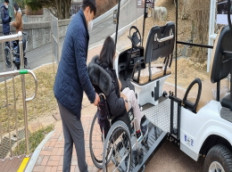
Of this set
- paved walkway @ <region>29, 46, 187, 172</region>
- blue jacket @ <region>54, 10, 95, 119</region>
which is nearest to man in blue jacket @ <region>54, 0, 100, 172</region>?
blue jacket @ <region>54, 10, 95, 119</region>

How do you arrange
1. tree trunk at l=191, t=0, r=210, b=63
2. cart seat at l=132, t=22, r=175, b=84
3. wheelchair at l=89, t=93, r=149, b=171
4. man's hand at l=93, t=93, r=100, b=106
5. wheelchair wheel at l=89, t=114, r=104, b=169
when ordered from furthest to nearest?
tree trunk at l=191, t=0, r=210, b=63 → cart seat at l=132, t=22, r=175, b=84 → wheelchair wheel at l=89, t=114, r=104, b=169 → wheelchair at l=89, t=93, r=149, b=171 → man's hand at l=93, t=93, r=100, b=106

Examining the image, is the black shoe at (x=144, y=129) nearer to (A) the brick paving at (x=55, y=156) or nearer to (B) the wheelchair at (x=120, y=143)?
(B) the wheelchair at (x=120, y=143)

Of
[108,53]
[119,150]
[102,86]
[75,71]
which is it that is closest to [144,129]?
[119,150]

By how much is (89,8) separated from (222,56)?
1241 mm

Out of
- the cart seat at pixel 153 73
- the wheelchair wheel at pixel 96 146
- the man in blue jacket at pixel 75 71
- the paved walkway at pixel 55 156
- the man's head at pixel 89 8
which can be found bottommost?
the paved walkway at pixel 55 156

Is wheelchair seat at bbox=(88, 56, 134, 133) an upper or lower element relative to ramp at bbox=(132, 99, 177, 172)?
upper

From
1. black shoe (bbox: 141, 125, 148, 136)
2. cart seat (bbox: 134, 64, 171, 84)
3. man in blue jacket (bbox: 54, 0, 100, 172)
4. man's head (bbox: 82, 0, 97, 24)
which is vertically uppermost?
man's head (bbox: 82, 0, 97, 24)

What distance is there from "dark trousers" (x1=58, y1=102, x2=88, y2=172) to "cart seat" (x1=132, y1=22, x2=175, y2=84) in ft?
4.52

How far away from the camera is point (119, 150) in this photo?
2990 mm

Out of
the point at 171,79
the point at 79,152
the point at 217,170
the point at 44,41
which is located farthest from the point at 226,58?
the point at 44,41

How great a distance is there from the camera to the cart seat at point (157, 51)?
12.4 feet

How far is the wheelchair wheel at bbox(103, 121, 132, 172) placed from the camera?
275cm

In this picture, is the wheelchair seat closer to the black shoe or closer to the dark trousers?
the dark trousers

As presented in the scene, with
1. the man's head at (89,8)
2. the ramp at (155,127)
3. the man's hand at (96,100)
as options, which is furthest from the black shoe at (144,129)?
the man's head at (89,8)
